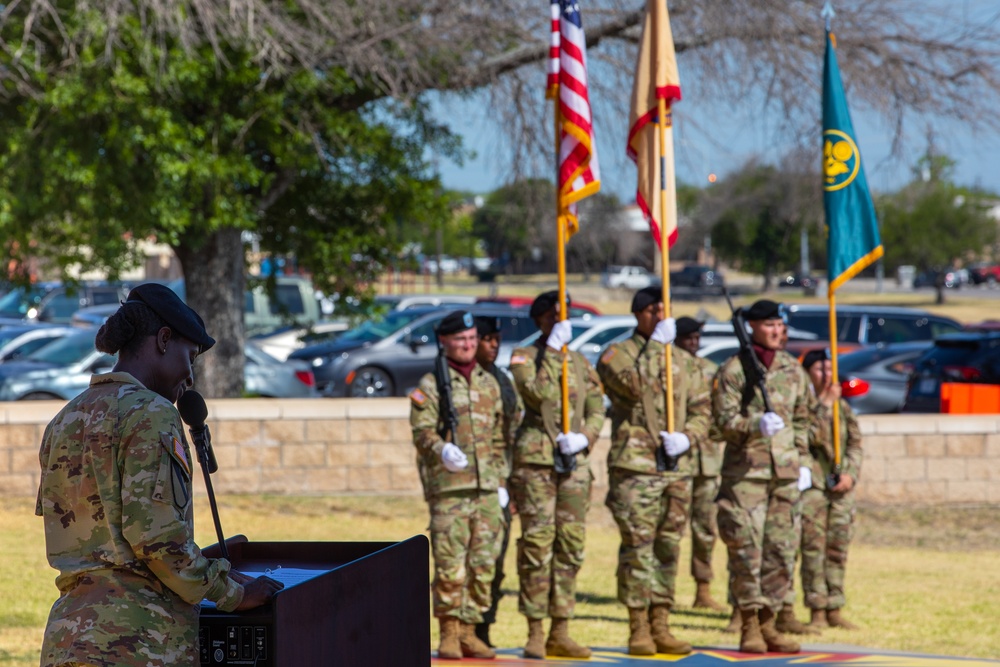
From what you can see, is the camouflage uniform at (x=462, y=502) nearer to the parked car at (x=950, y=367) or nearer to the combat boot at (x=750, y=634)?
the combat boot at (x=750, y=634)

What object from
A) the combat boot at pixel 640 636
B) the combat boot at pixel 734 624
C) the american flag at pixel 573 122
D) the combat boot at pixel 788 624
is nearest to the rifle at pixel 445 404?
the combat boot at pixel 640 636

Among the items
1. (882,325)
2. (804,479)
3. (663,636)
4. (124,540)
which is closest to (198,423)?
(124,540)

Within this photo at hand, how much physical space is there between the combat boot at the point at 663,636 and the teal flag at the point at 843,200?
305 centimetres

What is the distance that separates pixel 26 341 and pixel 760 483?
14.7m

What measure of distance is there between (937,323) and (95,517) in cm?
2098

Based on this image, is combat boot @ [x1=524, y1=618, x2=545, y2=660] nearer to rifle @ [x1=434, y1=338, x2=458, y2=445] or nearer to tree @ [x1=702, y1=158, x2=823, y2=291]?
rifle @ [x1=434, y1=338, x2=458, y2=445]

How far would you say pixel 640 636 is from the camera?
7.40 metres

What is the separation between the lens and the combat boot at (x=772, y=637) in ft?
24.6

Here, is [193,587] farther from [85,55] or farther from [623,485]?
[85,55]

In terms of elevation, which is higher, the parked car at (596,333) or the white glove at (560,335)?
the white glove at (560,335)

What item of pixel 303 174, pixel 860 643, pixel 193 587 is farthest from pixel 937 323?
pixel 193 587

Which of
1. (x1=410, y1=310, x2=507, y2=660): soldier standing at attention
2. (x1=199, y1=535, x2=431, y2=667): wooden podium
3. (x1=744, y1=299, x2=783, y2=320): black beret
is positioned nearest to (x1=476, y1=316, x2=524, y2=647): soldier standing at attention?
(x1=410, y1=310, x2=507, y2=660): soldier standing at attention

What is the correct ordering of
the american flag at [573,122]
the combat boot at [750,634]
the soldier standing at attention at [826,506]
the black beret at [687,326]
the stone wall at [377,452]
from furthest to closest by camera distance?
the stone wall at [377,452] → the black beret at [687,326] → the american flag at [573,122] → the soldier standing at attention at [826,506] → the combat boot at [750,634]

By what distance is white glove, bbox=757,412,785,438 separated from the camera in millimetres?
7441
